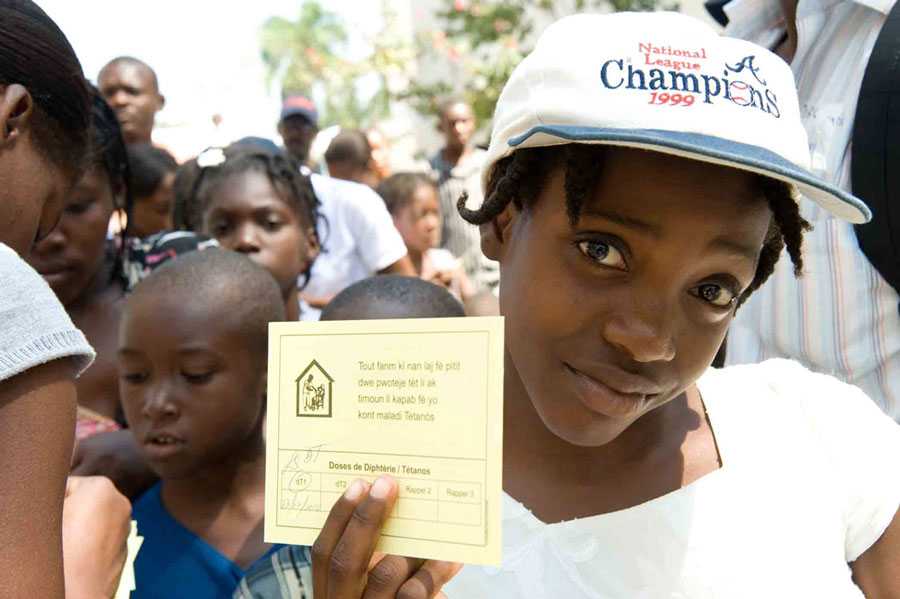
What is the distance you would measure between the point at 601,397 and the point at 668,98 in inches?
15.7

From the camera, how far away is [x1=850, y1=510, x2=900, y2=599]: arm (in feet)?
4.44

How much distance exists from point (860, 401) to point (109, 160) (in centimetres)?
228

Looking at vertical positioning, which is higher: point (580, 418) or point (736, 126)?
point (736, 126)

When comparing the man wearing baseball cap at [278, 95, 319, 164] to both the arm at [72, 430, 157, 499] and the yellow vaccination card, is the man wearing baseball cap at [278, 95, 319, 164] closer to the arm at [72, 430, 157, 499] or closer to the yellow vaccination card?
the arm at [72, 430, 157, 499]

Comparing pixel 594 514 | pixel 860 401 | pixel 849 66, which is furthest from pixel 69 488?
pixel 849 66

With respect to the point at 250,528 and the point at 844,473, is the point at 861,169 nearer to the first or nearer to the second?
the point at 844,473

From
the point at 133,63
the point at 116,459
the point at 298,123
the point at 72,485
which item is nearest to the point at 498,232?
the point at 72,485

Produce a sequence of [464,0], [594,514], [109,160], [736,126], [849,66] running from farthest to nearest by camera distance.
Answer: [464,0], [109,160], [849,66], [594,514], [736,126]

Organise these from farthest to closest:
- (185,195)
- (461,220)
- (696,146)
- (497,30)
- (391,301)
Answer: (497,30), (461,220), (185,195), (391,301), (696,146)

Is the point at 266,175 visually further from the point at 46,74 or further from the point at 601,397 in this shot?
the point at 601,397

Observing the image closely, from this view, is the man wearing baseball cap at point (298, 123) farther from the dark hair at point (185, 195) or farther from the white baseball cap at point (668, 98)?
the white baseball cap at point (668, 98)

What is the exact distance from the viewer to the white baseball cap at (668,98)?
3.70 feet

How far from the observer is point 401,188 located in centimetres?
587

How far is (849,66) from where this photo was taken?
6.66 feet
